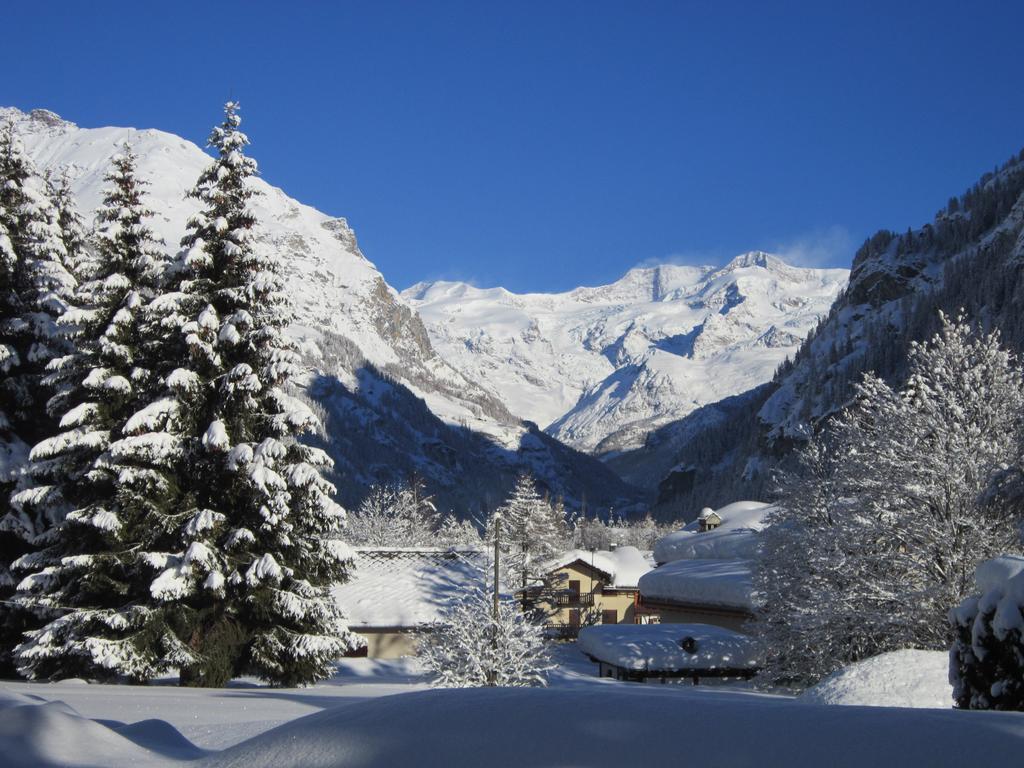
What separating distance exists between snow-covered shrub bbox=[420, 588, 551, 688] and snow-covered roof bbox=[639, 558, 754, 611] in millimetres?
16295

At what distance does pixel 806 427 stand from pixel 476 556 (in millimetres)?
19203

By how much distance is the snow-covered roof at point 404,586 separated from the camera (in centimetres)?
3734

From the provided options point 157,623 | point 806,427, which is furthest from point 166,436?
point 806,427

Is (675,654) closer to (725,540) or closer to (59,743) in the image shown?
(725,540)

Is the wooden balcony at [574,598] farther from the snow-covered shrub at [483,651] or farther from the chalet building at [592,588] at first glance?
the snow-covered shrub at [483,651]

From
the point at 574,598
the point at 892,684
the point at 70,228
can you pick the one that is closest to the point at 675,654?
the point at 892,684

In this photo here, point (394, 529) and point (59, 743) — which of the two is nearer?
point (59, 743)

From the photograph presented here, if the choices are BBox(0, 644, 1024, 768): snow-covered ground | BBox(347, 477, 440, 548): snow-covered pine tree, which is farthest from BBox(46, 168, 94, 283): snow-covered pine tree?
BBox(347, 477, 440, 548): snow-covered pine tree

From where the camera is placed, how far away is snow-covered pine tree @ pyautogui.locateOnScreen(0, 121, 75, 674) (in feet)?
63.5

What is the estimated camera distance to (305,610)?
18.2 meters

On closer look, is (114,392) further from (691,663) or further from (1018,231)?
(1018,231)

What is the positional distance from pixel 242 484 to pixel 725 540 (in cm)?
4211

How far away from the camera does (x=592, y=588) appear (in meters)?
67.9

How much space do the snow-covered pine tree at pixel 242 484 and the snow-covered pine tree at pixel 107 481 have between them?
0.74 m
